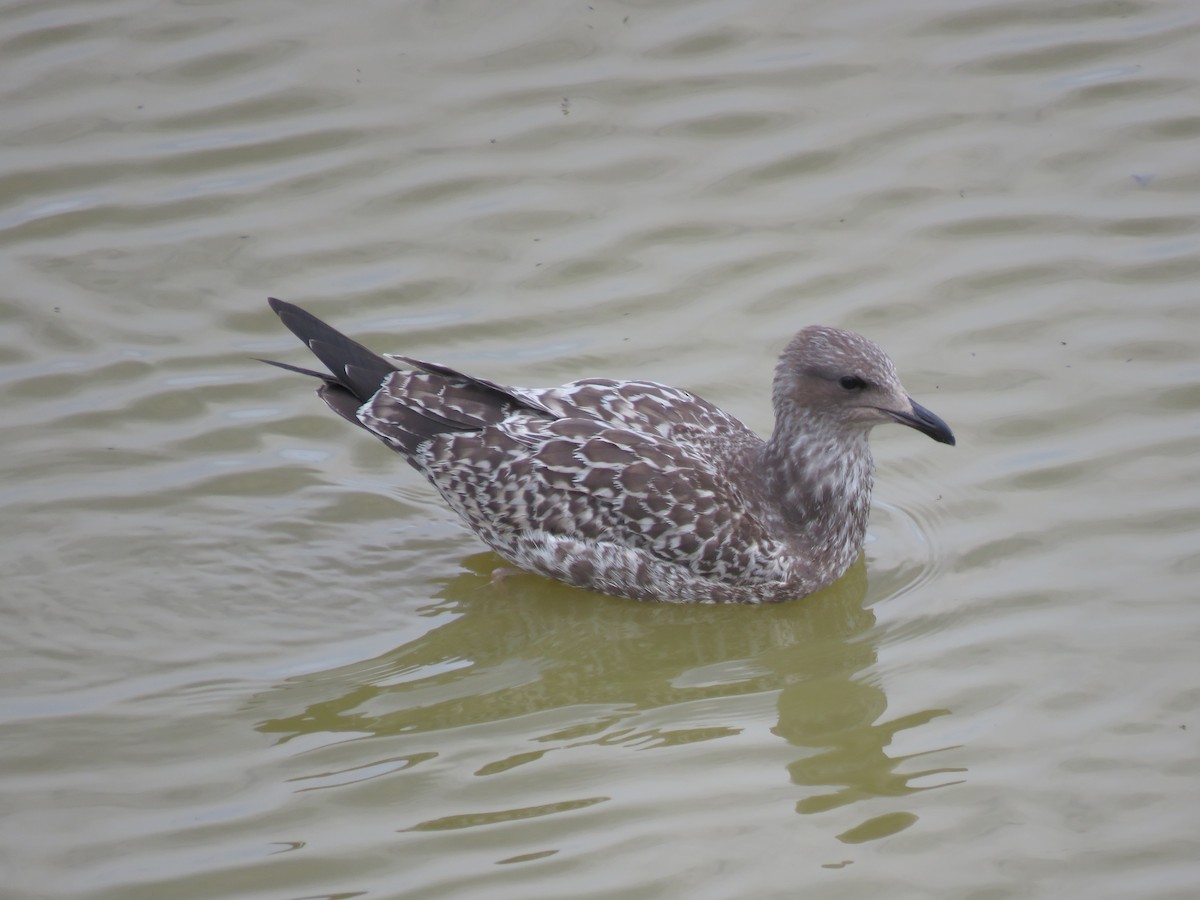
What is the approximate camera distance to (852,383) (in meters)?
6.79

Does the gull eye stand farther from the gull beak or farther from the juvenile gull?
the gull beak

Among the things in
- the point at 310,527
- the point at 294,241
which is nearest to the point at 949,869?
the point at 310,527

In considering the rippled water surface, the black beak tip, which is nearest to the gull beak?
the black beak tip

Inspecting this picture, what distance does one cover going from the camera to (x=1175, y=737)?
18.6 feet

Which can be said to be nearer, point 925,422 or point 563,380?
point 925,422

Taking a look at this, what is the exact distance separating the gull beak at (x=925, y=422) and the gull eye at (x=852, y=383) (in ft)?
0.55

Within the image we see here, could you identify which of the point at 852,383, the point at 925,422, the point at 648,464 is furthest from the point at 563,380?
the point at 925,422

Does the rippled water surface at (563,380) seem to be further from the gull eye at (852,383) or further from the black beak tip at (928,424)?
the gull eye at (852,383)

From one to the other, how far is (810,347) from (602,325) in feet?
5.49

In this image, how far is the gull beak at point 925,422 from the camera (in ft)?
21.5

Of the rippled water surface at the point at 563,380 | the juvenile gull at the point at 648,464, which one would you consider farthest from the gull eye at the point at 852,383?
the rippled water surface at the point at 563,380

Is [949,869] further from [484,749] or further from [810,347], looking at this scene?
[810,347]

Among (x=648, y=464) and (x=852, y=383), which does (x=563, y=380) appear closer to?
(x=648, y=464)

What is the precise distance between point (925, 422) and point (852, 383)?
0.37 meters
